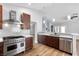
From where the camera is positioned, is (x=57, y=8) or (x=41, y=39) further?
(x=41, y=39)

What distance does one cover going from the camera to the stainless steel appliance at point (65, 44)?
1909mm

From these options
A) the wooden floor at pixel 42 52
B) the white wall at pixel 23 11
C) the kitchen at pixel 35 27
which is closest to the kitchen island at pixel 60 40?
the kitchen at pixel 35 27

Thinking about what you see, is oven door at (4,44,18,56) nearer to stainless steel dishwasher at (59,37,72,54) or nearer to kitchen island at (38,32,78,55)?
kitchen island at (38,32,78,55)

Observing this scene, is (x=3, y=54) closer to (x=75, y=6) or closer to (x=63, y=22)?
(x=63, y=22)

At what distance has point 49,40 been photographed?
6.86 ft

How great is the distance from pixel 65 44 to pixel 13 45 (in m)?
1.01

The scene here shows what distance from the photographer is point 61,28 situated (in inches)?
76.4

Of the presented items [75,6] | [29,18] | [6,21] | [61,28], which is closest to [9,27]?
[6,21]

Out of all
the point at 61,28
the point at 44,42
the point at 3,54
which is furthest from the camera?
the point at 44,42

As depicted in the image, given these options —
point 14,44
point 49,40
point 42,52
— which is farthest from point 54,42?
point 14,44

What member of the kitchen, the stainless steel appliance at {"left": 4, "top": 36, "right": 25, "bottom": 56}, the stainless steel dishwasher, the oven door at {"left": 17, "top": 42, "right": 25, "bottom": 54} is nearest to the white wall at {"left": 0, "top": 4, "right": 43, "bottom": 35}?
the kitchen

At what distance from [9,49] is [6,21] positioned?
0.53 meters

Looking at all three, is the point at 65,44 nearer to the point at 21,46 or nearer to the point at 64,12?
the point at 64,12

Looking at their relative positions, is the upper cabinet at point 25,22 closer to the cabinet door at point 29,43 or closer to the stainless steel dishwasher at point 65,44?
the cabinet door at point 29,43
